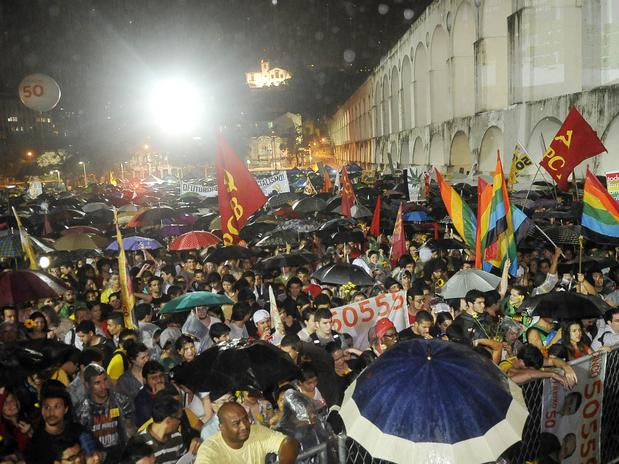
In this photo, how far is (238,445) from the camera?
147 inches

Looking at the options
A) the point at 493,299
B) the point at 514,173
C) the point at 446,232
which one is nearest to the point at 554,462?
the point at 493,299

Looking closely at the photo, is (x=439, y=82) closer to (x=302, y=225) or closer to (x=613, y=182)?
(x=302, y=225)

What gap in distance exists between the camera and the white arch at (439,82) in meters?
41.9

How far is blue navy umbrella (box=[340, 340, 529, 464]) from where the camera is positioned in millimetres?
3244

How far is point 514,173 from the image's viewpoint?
51.2 ft

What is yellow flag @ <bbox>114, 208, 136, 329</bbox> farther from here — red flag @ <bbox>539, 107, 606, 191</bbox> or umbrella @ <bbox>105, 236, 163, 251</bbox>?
red flag @ <bbox>539, 107, 606, 191</bbox>

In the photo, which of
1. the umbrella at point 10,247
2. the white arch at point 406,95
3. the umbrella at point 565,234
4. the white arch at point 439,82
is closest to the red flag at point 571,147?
the umbrella at point 565,234

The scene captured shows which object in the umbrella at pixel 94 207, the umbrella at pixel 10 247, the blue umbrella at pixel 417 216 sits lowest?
the blue umbrella at pixel 417 216

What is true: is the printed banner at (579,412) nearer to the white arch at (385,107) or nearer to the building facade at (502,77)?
the building facade at (502,77)

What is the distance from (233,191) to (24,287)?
3644mm

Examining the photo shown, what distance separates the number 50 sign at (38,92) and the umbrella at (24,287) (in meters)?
13.0

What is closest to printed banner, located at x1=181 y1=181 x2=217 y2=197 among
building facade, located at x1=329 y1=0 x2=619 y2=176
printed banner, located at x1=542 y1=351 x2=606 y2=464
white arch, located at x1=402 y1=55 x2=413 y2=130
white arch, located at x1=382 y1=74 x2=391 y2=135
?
building facade, located at x1=329 y1=0 x2=619 y2=176

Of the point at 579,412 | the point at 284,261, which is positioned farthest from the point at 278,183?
the point at 579,412

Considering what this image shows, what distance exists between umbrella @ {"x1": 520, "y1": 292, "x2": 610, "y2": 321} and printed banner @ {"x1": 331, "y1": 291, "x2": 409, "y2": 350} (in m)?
1.64
